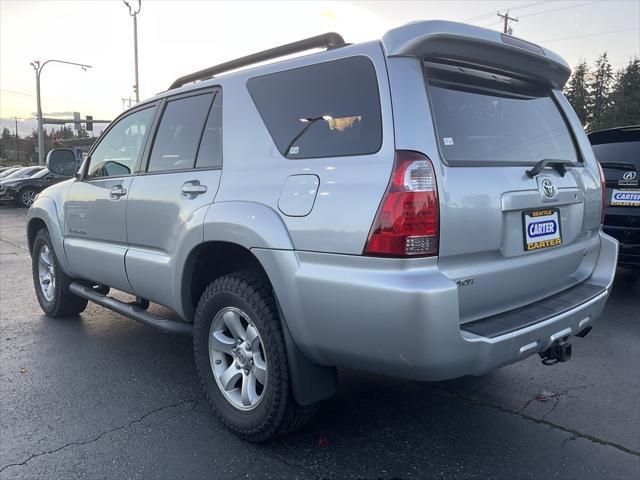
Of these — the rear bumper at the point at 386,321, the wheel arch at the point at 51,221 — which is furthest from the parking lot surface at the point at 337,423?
the wheel arch at the point at 51,221

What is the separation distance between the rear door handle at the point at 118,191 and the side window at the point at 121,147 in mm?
125

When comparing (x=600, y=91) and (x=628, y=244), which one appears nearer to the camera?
(x=628, y=244)

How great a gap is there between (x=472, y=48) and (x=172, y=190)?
74.9 inches

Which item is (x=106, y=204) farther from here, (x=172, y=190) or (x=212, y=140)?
(x=212, y=140)

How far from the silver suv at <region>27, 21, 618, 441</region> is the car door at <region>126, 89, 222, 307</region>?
1cm

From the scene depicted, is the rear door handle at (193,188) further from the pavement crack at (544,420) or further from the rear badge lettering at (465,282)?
the pavement crack at (544,420)

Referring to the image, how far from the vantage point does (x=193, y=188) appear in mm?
3100

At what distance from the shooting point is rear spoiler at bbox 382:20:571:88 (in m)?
A: 2.33

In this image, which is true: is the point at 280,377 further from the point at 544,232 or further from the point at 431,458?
the point at 544,232

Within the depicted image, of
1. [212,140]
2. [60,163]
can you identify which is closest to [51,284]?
[60,163]

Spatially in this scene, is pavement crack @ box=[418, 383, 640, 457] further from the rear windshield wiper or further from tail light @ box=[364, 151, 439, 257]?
tail light @ box=[364, 151, 439, 257]

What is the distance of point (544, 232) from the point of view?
8.76 ft

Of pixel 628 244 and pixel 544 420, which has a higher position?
pixel 628 244

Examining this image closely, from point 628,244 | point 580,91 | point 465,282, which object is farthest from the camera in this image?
point 580,91
